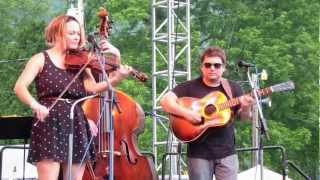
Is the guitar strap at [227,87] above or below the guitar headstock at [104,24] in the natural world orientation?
below

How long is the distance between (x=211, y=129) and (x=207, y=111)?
0.72ft

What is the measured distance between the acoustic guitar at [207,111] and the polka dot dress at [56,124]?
1245 millimetres

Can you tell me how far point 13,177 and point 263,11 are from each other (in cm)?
1572

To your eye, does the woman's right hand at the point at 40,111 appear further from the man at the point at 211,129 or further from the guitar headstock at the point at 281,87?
the guitar headstock at the point at 281,87

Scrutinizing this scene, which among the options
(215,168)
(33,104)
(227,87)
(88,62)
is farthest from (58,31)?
(215,168)

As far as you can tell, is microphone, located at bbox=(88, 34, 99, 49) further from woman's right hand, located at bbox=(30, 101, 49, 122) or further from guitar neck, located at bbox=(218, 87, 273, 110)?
guitar neck, located at bbox=(218, 87, 273, 110)

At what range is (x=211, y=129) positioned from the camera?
5832 mm

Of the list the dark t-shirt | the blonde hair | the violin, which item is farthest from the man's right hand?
the blonde hair

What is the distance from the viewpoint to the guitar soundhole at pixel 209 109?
19.5 feet

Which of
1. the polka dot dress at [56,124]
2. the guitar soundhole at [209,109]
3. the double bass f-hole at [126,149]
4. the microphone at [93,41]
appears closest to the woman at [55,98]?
the polka dot dress at [56,124]

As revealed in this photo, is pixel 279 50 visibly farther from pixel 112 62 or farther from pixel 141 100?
pixel 112 62

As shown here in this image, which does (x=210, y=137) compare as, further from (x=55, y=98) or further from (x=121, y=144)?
(x=55, y=98)

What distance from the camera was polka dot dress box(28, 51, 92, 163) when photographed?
4.77m

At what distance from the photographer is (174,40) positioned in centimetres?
1370
